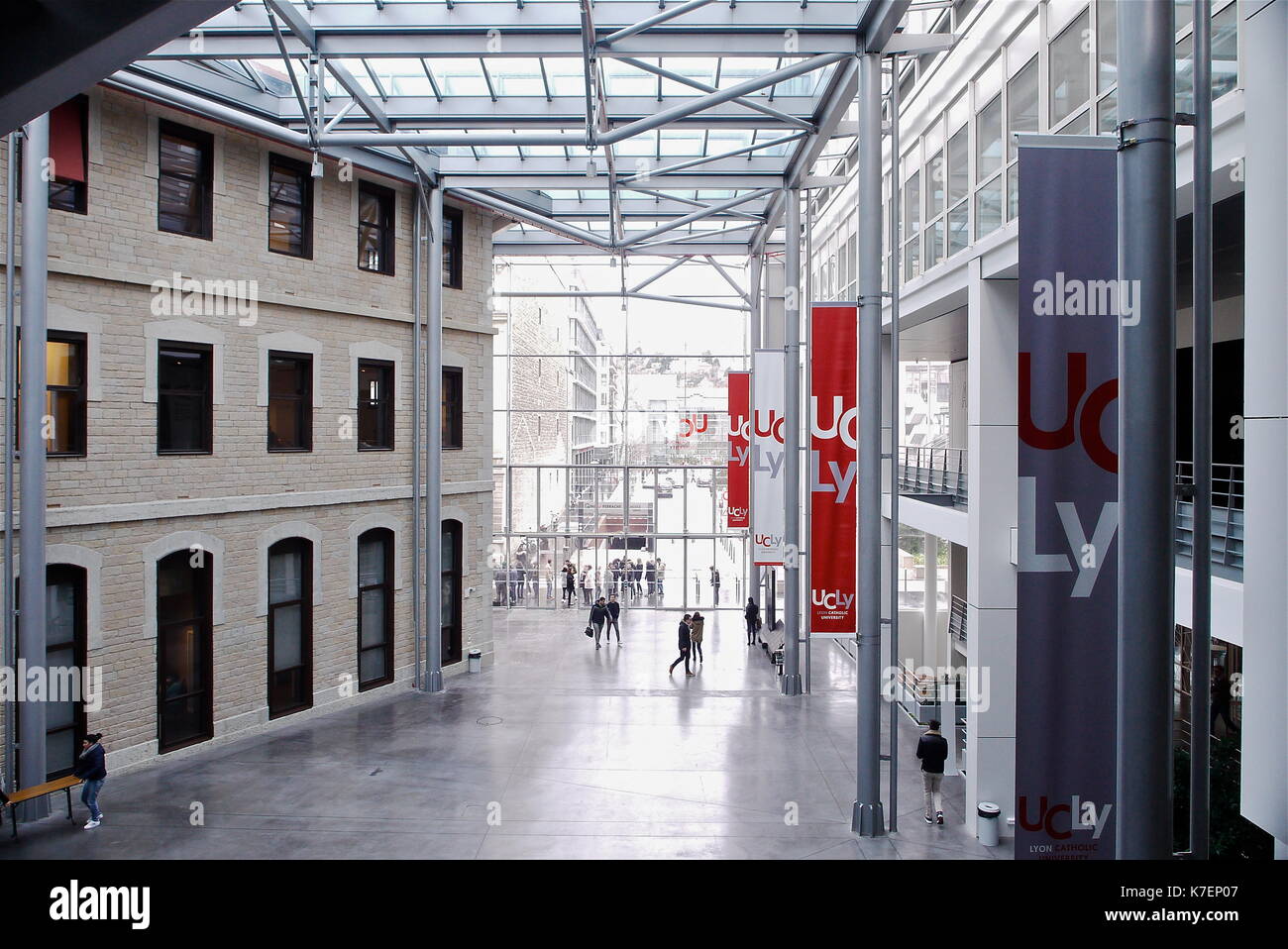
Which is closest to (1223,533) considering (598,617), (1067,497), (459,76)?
(1067,497)

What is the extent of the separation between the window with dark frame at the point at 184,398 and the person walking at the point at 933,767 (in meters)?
A: 11.2

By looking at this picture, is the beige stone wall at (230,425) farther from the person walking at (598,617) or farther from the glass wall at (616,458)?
the glass wall at (616,458)

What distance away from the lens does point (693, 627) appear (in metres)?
20.1

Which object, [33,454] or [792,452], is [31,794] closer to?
[33,454]

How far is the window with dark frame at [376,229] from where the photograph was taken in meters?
17.3

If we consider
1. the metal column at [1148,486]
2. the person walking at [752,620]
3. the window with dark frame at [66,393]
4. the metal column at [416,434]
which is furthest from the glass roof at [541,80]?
the person walking at [752,620]

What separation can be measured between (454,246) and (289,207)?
169 inches

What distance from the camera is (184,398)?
14.0m

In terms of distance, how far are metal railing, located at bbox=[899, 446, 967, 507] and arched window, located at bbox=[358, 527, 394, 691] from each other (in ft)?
32.9

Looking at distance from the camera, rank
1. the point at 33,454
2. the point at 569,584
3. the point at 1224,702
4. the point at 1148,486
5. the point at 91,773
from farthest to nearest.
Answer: the point at 569,584
the point at 33,454
the point at 91,773
the point at 1224,702
the point at 1148,486

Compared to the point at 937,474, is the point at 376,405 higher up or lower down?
higher up

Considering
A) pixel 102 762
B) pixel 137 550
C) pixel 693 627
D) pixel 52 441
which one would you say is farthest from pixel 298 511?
pixel 693 627

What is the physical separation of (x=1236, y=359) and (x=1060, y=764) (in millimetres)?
8482
